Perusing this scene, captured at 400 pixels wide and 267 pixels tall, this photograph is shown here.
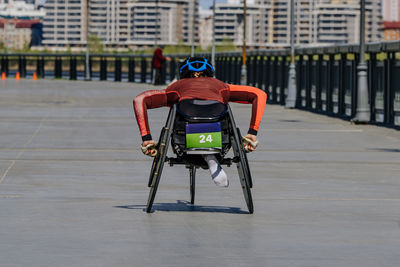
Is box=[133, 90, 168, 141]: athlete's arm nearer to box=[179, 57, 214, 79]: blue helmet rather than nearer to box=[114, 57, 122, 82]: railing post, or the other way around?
box=[179, 57, 214, 79]: blue helmet

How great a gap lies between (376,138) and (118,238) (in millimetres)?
13014

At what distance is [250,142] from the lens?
30.6ft

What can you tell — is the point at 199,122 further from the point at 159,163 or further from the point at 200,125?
the point at 159,163

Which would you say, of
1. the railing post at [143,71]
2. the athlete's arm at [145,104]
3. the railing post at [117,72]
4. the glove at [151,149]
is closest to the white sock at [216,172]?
the glove at [151,149]

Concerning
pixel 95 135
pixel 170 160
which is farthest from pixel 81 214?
pixel 95 135

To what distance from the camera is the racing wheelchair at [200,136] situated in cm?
907

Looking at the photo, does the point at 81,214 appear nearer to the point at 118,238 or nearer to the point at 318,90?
the point at 118,238

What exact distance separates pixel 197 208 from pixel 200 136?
1216 mm

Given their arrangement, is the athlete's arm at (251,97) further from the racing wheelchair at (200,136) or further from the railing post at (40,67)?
the railing post at (40,67)

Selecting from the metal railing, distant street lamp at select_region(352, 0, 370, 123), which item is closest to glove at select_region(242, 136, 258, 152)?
the metal railing

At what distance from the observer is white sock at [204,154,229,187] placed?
354 inches

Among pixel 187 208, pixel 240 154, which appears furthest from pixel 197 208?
pixel 240 154

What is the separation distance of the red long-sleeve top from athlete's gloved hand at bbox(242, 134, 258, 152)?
0.08 meters

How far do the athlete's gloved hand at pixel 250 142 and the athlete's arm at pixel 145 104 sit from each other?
0.76 meters
